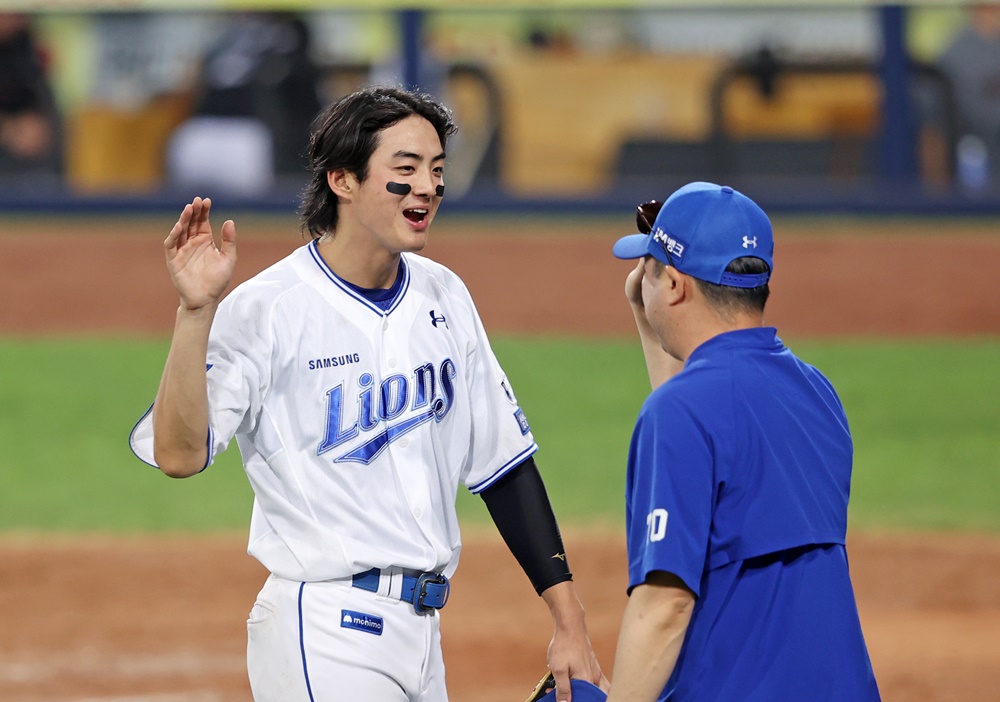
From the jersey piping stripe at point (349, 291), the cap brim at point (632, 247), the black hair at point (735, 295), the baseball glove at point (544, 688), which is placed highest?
the cap brim at point (632, 247)

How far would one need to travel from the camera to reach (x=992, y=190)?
552 inches

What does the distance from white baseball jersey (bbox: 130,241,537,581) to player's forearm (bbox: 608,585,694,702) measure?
23.9 inches

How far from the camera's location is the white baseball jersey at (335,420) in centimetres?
258

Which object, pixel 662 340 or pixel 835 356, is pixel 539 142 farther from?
pixel 662 340

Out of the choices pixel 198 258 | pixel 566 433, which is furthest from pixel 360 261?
pixel 566 433

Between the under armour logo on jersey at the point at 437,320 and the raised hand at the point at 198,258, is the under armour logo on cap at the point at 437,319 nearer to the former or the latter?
the under armour logo on jersey at the point at 437,320

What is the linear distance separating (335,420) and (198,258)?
41cm

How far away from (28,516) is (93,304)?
529 centimetres

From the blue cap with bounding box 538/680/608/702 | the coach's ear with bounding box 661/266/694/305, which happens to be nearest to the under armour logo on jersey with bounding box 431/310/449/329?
the coach's ear with bounding box 661/266/694/305

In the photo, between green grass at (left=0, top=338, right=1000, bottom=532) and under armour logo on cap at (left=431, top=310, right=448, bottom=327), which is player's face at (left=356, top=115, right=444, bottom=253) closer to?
under armour logo on cap at (left=431, top=310, right=448, bottom=327)

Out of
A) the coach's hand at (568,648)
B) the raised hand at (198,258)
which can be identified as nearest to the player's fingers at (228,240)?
the raised hand at (198,258)

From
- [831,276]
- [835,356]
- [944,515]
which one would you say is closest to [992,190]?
[831,276]

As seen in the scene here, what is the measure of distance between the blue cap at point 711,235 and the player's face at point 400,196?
22.0 inches

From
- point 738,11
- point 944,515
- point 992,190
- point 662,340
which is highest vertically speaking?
point 738,11
